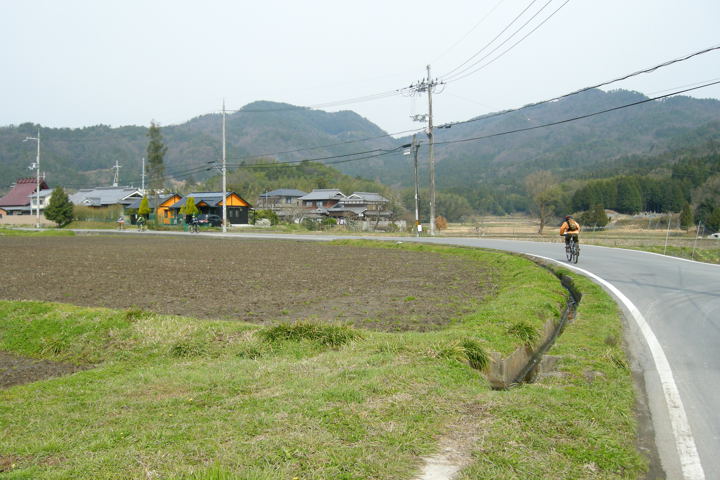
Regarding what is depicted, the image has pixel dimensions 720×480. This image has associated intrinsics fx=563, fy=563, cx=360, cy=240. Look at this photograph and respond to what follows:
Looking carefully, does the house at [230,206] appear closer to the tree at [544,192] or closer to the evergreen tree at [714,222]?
the tree at [544,192]

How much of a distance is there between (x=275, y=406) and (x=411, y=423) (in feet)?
4.01

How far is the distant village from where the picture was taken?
6956cm

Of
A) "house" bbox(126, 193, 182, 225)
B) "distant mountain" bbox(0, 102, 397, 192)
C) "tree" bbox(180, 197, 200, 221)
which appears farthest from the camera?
"distant mountain" bbox(0, 102, 397, 192)

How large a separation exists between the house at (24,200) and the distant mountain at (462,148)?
28.4 m

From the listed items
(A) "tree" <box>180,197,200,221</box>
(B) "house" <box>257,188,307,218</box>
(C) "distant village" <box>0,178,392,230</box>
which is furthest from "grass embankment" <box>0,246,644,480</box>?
(B) "house" <box>257,188,307,218</box>

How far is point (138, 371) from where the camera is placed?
6957mm

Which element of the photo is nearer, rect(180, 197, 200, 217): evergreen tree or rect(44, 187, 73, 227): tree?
rect(180, 197, 200, 217): evergreen tree

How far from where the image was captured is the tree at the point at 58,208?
216 feet

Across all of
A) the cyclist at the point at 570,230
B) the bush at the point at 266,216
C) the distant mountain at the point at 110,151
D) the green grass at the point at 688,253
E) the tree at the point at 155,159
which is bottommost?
the green grass at the point at 688,253

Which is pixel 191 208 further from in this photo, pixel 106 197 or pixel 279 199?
pixel 106 197

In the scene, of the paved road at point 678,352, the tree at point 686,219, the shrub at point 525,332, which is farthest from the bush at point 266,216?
the shrub at point 525,332

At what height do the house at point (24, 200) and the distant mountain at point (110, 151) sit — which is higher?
the distant mountain at point (110, 151)

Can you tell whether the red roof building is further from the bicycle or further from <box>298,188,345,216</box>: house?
the bicycle

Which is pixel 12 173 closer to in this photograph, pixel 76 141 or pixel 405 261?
pixel 76 141
